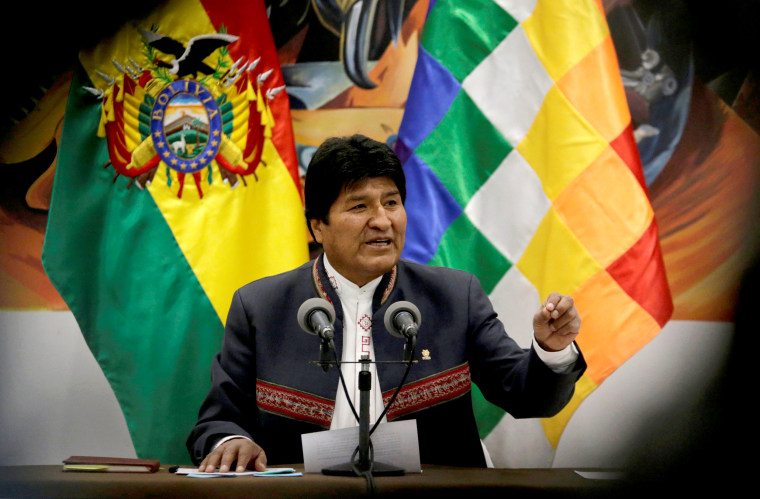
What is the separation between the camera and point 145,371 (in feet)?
9.09

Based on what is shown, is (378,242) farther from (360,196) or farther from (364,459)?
(364,459)

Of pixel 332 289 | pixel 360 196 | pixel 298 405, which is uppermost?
pixel 360 196

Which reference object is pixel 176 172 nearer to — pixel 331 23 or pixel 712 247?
pixel 331 23

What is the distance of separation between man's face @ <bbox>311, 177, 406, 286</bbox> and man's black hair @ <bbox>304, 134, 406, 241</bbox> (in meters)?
0.02

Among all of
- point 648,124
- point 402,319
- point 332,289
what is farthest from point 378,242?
point 648,124

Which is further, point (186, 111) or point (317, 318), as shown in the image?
point (186, 111)

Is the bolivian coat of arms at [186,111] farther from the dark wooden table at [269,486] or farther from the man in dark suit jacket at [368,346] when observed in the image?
the dark wooden table at [269,486]

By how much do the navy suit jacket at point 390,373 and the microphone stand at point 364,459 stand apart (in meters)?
0.50

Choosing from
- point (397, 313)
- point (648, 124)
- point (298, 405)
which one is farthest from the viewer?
point (648, 124)

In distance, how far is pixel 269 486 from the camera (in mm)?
1506

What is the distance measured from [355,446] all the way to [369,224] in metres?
0.78

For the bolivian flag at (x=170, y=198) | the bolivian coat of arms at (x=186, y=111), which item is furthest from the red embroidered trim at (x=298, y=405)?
the bolivian coat of arms at (x=186, y=111)

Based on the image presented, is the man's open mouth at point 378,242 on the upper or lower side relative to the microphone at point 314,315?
upper

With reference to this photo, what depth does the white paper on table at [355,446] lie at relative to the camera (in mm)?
1724
